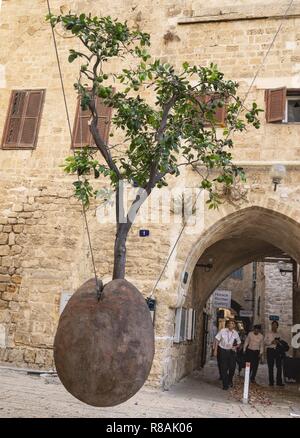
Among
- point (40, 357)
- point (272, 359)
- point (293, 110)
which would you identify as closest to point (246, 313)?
point (272, 359)

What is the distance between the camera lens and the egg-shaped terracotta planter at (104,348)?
2822mm

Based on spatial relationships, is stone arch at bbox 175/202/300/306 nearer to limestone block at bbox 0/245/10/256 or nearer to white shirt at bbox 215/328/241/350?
white shirt at bbox 215/328/241/350

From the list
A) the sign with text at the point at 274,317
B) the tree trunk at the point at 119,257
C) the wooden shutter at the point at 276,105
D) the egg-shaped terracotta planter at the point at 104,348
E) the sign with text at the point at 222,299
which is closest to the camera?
the egg-shaped terracotta planter at the point at 104,348

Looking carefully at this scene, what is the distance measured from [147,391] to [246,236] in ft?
14.0

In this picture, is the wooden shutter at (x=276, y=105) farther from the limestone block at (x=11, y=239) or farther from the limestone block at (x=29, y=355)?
the limestone block at (x=29, y=355)

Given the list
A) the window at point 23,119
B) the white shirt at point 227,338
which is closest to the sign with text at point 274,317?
the white shirt at point 227,338

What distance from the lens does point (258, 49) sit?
8.09 m

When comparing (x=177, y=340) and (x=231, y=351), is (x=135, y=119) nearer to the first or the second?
(x=177, y=340)

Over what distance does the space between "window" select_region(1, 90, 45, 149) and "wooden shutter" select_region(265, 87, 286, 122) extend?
4.25 metres

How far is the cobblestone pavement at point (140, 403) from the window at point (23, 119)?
4.09 meters

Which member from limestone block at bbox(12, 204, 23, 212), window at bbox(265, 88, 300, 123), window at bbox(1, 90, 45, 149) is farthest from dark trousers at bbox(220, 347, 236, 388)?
window at bbox(1, 90, 45, 149)

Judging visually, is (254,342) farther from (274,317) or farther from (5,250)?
(274,317)

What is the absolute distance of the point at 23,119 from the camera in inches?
338
